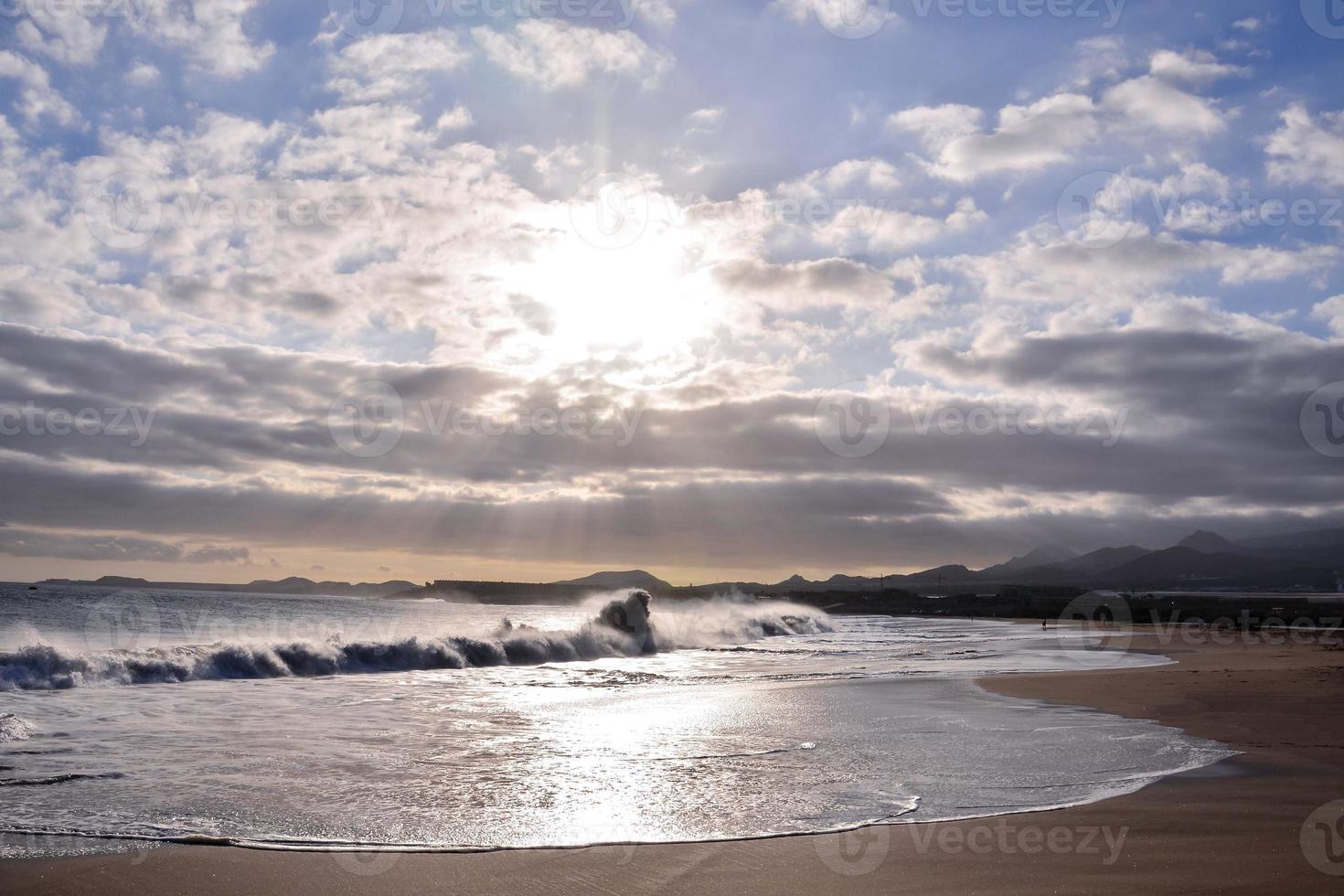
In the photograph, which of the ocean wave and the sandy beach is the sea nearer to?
the ocean wave

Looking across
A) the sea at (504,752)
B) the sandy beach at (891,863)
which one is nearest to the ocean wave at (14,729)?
the sea at (504,752)

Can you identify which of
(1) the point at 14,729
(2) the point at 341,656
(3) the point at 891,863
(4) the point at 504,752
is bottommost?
(2) the point at 341,656

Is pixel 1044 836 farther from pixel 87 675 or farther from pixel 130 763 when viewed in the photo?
pixel 87 675

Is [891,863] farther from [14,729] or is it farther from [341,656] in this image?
[341,656]

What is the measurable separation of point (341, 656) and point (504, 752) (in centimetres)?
1714

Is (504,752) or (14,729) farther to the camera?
(14,729)

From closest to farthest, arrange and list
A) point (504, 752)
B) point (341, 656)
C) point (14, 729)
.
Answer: point (504, 752) < point (14, 729) < point (341, 656)

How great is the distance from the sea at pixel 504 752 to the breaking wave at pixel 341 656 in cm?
10

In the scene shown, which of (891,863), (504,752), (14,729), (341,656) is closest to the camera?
(891,863)

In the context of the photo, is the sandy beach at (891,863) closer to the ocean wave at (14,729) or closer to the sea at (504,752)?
the sea at (504,752)

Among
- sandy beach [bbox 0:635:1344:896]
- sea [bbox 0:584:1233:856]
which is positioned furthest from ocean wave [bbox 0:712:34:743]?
sandy beach [bbox 0:635:1344:896]

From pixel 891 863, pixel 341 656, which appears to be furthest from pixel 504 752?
pixel 341 656

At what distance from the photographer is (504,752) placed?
1163 centimetres

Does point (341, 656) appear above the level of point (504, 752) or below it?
below
